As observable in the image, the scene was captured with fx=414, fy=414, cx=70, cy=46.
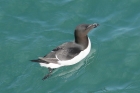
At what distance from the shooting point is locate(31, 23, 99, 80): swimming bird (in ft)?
39.1

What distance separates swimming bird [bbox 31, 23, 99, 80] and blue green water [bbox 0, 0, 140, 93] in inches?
9.3

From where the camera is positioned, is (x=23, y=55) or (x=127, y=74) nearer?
(x=127, y=74)

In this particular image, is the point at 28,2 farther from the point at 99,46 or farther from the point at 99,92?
the point at 99,92

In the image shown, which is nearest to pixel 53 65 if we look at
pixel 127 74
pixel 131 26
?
pixel 127 74

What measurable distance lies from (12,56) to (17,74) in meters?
0.86

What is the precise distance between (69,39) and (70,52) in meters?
1.17

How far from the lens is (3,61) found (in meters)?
12.3

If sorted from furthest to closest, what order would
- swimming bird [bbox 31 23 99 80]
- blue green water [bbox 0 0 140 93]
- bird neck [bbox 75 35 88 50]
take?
bird neck [bbox 75 35 88 50] → swimming bird [bbox 31 23 99 80] → blue green water [bbox 0 0 140 93]

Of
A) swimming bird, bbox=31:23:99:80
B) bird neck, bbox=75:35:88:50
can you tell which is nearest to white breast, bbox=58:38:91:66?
swimming bird, bbox=31:23:99:80

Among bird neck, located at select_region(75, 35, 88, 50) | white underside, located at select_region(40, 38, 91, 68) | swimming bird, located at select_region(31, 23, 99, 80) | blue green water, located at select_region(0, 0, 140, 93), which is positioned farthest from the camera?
bird neck, located at select_region(75, 35, 88, 50)

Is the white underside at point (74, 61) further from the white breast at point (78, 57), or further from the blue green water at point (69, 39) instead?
the blue green water at point (69, 39)

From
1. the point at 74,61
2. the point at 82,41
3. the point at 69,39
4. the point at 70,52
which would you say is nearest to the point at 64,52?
the point at 70,52

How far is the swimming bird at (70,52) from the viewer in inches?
470

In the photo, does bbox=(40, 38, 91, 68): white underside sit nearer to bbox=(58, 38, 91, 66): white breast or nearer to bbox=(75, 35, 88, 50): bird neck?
Answer: bbox=(58, 38, 91, 66): white breast
